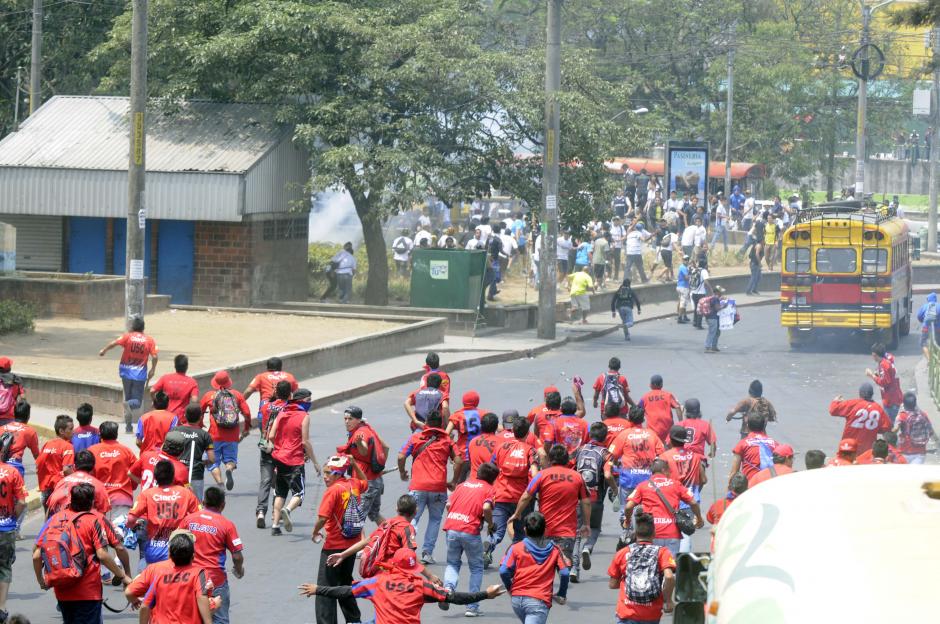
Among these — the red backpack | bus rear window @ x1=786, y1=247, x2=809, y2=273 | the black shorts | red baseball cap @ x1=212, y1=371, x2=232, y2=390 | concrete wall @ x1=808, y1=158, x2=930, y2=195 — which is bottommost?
the black shorts

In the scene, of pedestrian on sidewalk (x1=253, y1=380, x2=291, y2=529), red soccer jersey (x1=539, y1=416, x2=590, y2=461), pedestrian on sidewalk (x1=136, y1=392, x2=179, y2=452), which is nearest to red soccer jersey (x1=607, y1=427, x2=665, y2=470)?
red soccer jersey (x1=539, y1=416, x2=590, y2=461)

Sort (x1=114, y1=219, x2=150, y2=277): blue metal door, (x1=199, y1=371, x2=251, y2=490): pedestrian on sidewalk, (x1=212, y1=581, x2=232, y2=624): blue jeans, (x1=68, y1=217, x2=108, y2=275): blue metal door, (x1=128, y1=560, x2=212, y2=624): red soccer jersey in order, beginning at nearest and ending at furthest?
(x1=128, y1=560, x2=212, y2=624): red soccer jersey
(x1=212, y1=581, x2=232, y2=624): blue jeans
(x1=199, y1=371, x2=251, y2=490): pedestrian on sidewalk
(x1=114, y1=219, x2=150, y2=277): blue metal door
(x1=68, y1=217, x2=108, y2=275): blue metal door

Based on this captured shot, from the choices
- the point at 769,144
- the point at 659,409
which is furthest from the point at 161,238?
the point at 769,144

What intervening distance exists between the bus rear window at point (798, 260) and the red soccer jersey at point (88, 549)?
22344 millimetres

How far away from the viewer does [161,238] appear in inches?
1276

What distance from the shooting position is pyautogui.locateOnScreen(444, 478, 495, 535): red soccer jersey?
36.6 feet

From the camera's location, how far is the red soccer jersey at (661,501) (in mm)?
10836

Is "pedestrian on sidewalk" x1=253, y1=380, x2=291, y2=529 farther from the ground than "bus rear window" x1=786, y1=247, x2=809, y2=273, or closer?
closer

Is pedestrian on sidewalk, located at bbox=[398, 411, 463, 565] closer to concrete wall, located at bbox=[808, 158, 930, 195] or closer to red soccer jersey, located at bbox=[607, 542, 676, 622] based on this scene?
red soccer jersey, located at bbox=[607, 542, 676, 622]

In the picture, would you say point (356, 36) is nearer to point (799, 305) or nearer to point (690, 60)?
point (799, 305)

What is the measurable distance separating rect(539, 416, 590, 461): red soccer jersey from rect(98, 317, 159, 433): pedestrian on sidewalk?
6435 mm

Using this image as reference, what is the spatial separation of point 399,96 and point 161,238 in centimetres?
640

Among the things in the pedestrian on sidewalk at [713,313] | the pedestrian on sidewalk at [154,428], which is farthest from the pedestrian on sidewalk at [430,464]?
the pedestrian on sidewalk at [713,313]

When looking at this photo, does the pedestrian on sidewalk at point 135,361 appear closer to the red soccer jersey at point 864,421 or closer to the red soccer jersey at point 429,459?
the red soccer jersey at point 429,459
